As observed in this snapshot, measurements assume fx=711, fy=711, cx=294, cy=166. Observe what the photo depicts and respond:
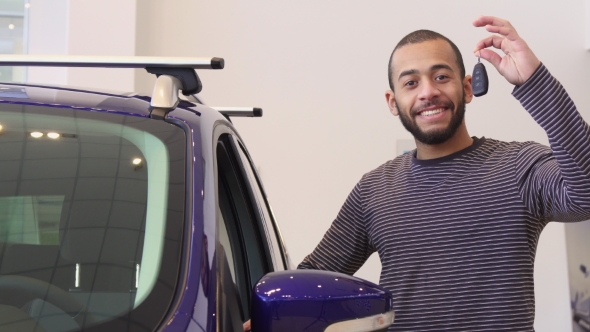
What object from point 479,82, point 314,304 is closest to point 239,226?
point 479,82

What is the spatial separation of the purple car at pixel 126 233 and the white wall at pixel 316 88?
323 centimetres

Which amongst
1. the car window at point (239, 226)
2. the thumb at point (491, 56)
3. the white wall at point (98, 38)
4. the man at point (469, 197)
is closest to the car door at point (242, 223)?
the car window at point (239, 226)

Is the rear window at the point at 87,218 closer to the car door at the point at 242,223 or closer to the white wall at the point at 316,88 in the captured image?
the car door at the point at 242,223

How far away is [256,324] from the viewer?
36.7 inches

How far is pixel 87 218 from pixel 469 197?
0.89 m

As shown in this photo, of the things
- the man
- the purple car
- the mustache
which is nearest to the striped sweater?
the man

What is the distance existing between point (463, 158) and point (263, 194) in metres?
0.63

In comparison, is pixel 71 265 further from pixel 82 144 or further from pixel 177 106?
pixel 177 106

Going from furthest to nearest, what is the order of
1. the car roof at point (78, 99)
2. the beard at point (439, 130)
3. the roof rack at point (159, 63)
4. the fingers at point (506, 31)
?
the beard at point (439, 130)
the fingers at point (506, 31)
the roof rack at point (159, 63)
the car roof at point (78, 99)

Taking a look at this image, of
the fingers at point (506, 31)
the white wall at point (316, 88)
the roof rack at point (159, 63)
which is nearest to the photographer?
the roof rack at point (159, 63)

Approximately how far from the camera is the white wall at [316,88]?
4449mm

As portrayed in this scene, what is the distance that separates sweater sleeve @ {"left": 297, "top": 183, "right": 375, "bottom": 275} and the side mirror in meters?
0.81

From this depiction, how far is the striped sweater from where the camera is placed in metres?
1.51

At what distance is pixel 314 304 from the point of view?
90 centimetres
